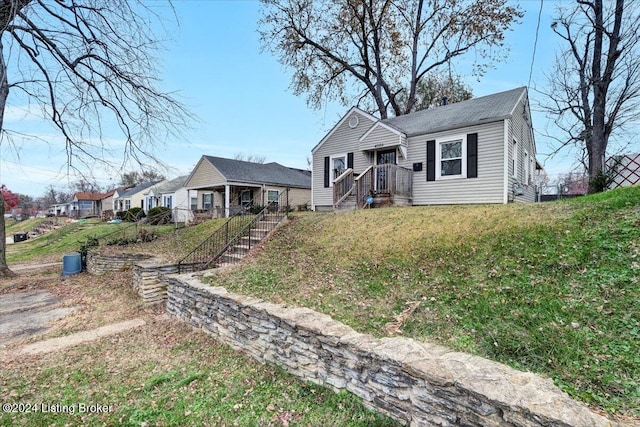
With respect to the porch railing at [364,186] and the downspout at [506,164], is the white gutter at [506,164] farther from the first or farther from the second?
the porch railing at [364,186]

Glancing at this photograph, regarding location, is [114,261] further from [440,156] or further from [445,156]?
[445,156]

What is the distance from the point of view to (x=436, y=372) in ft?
8.07

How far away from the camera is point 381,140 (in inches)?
465

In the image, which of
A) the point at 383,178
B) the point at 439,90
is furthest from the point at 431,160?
the point at 439,90

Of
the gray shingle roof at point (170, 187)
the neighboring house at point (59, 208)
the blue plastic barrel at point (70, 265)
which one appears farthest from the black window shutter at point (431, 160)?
the neighboring house at point (59, 208)

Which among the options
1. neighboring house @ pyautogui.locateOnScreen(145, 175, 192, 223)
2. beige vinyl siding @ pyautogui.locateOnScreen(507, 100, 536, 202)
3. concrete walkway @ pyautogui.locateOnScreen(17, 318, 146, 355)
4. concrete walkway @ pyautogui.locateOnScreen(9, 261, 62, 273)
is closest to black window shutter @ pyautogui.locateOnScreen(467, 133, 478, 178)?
beige vinyl siding @ pyautogui.locateOnScreen(507, 100, 536, 202)

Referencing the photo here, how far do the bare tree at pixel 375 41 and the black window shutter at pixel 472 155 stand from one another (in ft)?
36.3

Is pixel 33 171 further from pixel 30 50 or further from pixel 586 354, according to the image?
pixel 586 354

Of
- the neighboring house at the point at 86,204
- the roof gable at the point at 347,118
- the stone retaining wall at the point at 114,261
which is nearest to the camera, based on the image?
the stone retaining wall at the point at 114,261

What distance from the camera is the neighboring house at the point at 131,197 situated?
36281 mm

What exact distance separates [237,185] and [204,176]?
3236mm

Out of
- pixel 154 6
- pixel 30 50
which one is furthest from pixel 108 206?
pixel 154 6

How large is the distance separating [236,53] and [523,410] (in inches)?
458

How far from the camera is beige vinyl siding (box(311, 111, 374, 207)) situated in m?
12.7
